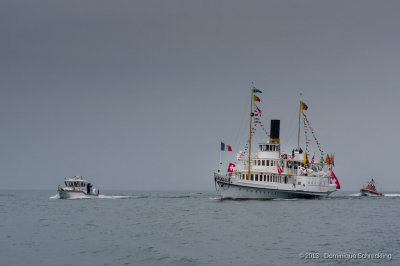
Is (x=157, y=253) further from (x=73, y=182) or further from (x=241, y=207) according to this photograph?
(x=73, y=182)

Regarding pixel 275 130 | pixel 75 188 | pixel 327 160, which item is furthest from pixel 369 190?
pixel 75 188

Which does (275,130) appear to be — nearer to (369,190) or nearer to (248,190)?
(248,190)

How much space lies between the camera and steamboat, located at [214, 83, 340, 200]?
285 ft

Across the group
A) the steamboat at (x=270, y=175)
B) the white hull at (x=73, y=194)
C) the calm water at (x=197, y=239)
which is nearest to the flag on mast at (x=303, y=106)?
the steamboat at (x=270, y=175)

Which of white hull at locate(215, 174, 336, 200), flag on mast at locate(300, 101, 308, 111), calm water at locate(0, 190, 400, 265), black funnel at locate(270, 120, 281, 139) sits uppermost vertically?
flag on mast at locate(300, 101, 308, 111)

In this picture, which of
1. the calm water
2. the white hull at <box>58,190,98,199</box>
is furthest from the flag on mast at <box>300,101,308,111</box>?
the white hull at <box>58,190,98,199</box>

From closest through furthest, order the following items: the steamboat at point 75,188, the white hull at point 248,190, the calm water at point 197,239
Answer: the calm water at point 197,239, the white hull at point 248,190, the steamboat at point 75,188

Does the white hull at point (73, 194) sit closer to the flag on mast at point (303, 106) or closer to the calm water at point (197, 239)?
the calm water at point (197, 239)

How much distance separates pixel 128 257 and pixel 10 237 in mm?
15588

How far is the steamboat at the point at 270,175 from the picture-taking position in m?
86.8

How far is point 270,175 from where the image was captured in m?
89.9

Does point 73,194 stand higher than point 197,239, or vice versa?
point 73,194

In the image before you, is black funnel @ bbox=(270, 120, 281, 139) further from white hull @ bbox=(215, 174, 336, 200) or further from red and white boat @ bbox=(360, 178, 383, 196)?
red and white boat @ bbox=(360, 178, 383, 196)

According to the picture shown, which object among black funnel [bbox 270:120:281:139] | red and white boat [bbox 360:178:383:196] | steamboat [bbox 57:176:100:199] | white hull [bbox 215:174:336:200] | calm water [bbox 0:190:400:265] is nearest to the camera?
calm water [bbox 0:190:400:265]
